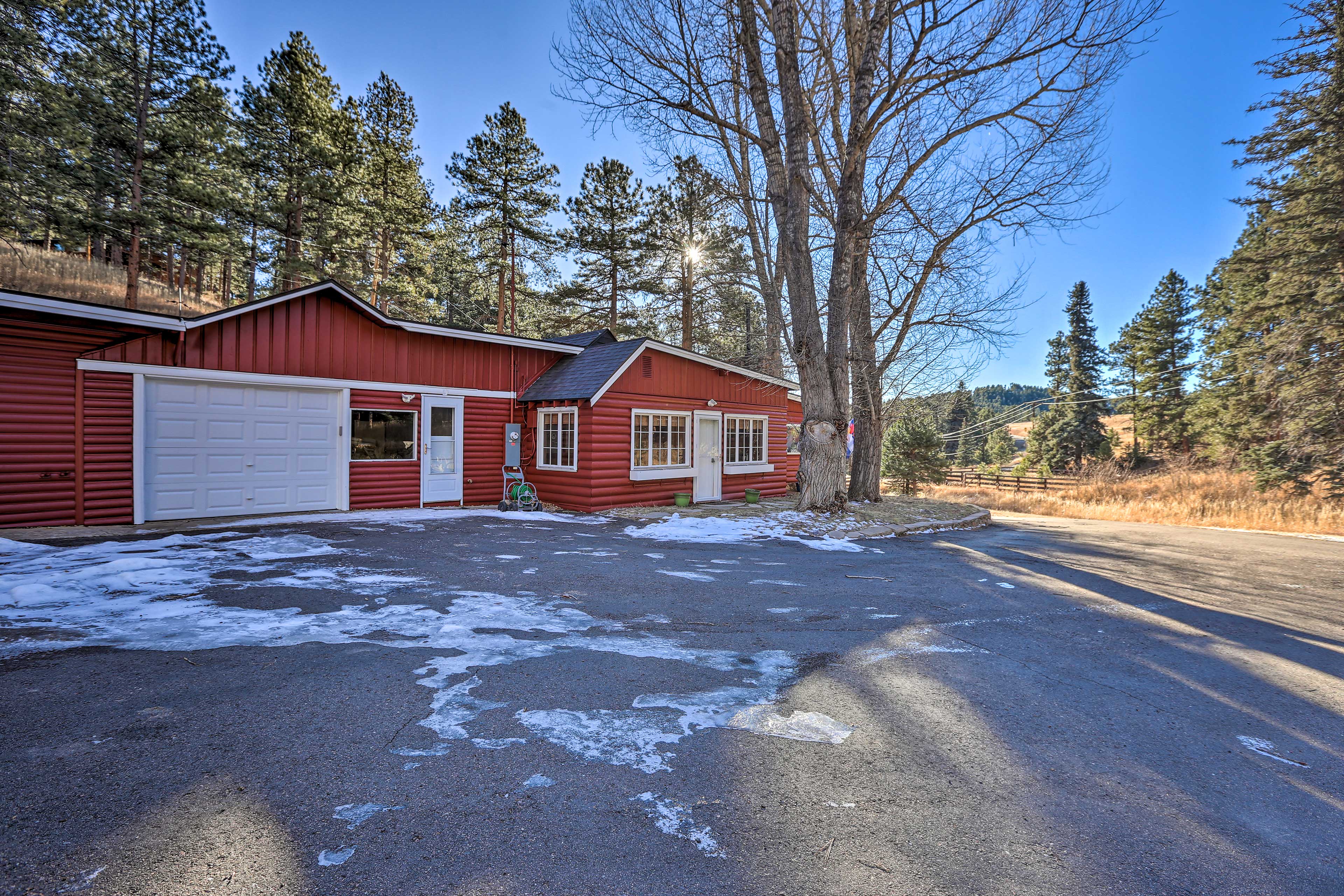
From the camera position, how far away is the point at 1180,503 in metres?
16.8

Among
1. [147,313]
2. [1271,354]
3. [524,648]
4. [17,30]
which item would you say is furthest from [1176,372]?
[17,30]

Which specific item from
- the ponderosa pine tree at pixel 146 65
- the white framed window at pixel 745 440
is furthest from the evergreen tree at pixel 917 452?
the ponderosa pine tree at pixel 146 65

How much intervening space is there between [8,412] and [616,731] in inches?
403

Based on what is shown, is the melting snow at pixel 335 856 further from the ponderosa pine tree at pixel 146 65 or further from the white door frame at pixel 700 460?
the ponderosa pine tree at pixel 146 65

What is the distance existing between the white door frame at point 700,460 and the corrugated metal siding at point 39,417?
10249mm

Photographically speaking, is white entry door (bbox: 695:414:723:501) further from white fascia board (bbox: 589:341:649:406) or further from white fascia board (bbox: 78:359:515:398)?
white fascia board (bbox: 78:359:515:398)

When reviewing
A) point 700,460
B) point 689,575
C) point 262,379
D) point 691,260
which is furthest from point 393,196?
point 689,575

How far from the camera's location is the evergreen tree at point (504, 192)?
20.7m

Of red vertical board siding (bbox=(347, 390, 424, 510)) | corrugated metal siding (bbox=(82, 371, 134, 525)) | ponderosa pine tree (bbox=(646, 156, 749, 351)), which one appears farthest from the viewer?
ponderosa pine tree (bbox=(646, 156, 749, 351))

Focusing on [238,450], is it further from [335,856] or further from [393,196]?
[393,196]

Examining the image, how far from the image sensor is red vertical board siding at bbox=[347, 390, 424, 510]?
1052cm

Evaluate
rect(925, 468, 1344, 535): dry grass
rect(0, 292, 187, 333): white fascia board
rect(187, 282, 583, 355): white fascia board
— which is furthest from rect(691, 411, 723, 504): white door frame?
rect(925, 468, 1344, 535): dry grass

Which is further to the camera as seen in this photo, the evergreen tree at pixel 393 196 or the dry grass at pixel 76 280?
the evergreen tree at pixel 393 196

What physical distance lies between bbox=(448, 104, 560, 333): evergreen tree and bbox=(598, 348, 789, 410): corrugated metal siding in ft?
38.5
